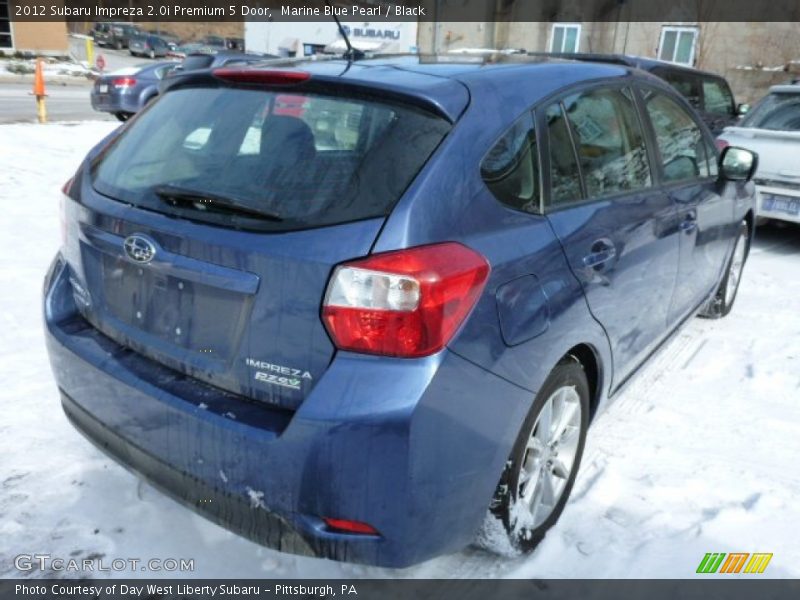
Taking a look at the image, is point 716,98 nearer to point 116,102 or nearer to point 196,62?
point 196,62

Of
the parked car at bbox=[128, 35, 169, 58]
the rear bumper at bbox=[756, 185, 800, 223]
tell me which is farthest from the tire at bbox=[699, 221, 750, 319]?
the parked car at bbox=[128, 35, 169, 58]

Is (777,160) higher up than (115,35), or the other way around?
(115,35)

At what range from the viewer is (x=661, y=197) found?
306 cm

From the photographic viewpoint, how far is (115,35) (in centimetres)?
4609

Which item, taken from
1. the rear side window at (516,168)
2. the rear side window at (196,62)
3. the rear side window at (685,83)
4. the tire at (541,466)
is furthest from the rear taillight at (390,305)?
the rear side window at (685,83)

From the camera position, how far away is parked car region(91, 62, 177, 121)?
12922 millimetres

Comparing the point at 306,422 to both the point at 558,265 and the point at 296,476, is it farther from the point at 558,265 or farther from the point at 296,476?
the point at 558,265

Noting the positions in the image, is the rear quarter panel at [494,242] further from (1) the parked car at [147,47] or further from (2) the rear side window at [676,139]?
(1) the parked car at [147,47]

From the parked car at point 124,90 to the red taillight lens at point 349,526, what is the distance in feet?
41.4

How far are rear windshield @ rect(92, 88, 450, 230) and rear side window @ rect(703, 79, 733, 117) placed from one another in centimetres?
853

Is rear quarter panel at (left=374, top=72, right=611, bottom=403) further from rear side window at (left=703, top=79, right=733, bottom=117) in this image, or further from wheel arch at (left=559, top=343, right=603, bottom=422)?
rear side window at (left=703, top=79, right=733, bottom=117)

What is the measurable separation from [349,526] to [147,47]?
47.3 m

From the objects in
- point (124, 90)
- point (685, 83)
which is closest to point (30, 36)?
point (124, 90)

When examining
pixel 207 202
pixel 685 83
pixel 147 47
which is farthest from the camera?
pixel 147 47
